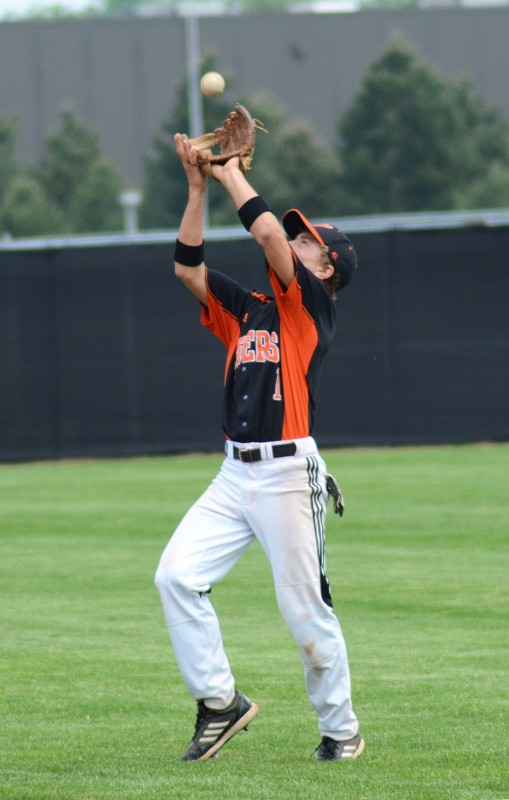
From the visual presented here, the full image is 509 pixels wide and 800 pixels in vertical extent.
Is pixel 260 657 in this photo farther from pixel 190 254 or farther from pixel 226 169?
pixel 226 169

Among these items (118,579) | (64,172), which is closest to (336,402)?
(118,579)

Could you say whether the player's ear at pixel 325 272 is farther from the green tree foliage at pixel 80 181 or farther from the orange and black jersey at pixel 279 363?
the green tree foliage at pixel 80 181

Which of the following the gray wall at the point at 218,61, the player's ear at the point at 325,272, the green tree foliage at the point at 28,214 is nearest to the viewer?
the player's ear at the point at 325,272

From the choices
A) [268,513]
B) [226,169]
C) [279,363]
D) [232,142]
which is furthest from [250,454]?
[232,142]

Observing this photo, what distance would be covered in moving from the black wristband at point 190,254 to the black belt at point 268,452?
774mm

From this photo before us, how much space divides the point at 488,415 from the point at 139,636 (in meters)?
9.34

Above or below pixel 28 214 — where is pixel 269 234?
below

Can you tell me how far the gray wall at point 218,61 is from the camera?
50.8m

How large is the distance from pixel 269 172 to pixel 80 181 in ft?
21.1

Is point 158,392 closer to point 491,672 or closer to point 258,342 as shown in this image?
point 491,672

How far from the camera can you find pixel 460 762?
15.9 feet

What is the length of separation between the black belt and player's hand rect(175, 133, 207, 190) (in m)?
0.98

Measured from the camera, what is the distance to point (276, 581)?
16.0 feet

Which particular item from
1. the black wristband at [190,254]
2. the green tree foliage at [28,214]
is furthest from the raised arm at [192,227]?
the green tree foliage at [28,214]
